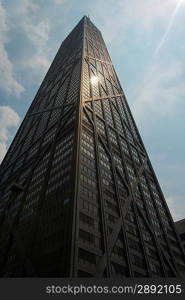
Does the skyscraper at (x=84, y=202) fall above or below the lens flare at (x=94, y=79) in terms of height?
A: below

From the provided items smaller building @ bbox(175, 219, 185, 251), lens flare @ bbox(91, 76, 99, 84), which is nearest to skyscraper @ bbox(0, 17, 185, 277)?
lens flare @ bbox(91, 76, 99, 84)

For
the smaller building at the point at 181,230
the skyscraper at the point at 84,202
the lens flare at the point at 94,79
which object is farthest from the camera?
the lens flare at the point at 94,79

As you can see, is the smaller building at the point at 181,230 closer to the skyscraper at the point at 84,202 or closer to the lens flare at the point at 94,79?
the skyscraper at the point at 84,202

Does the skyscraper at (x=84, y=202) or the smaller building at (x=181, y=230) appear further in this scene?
the smaller building at (x=181, y=230)

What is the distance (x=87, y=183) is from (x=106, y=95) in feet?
190

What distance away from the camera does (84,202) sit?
46688 millimetres

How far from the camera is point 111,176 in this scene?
61688 mm

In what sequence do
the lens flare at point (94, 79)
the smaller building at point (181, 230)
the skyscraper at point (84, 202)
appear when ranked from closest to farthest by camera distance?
the skyscraper at point (84, 202) < the smaller building at point (181, 230) < the lens flare at point (94, 79)

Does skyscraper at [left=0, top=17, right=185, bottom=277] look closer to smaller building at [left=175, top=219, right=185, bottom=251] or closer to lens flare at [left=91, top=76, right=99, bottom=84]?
lens flare at [left=91, top=76, right=99, bottom=84]

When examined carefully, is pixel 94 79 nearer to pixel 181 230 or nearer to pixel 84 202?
pixel 181 230

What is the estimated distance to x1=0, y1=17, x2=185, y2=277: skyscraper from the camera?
4012 cm

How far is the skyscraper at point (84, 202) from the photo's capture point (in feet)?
132

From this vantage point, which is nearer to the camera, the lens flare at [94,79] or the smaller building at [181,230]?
the smaller building at [181,230]

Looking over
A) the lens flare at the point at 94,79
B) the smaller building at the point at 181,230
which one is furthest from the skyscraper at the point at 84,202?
the smaller building at the point at 181,230
